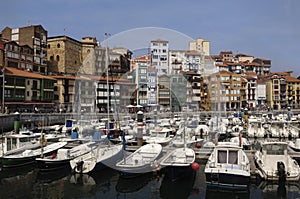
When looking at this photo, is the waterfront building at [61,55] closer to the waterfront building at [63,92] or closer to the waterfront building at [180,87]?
the waterfront building at [63,92]

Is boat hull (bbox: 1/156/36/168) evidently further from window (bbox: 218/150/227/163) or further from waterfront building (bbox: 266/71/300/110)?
waterfront building (bbox: 266/71/300/110)

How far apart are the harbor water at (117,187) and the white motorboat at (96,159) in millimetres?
443

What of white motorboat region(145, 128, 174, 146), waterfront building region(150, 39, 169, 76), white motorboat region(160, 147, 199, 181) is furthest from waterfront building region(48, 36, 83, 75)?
white motorboat region(160, 147, 199, 181)

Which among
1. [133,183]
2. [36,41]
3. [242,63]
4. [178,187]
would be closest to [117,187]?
[133,183]

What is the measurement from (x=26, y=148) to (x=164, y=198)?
11.3 meters

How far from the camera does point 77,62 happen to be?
8238 centimetres

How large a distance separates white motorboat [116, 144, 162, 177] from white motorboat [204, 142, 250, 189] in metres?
3.29

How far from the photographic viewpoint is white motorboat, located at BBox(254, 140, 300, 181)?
1443cm

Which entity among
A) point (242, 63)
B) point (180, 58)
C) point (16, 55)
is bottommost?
point (180, 58)

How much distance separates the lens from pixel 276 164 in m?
15.4

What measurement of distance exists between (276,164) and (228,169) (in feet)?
10.7

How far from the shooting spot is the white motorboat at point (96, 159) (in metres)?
16.6

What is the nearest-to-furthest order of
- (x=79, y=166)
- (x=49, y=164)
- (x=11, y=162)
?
(x=79, y=166), (x=49, y=164), (x=11, y=162)

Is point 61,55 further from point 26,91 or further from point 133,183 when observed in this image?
point 133,183
